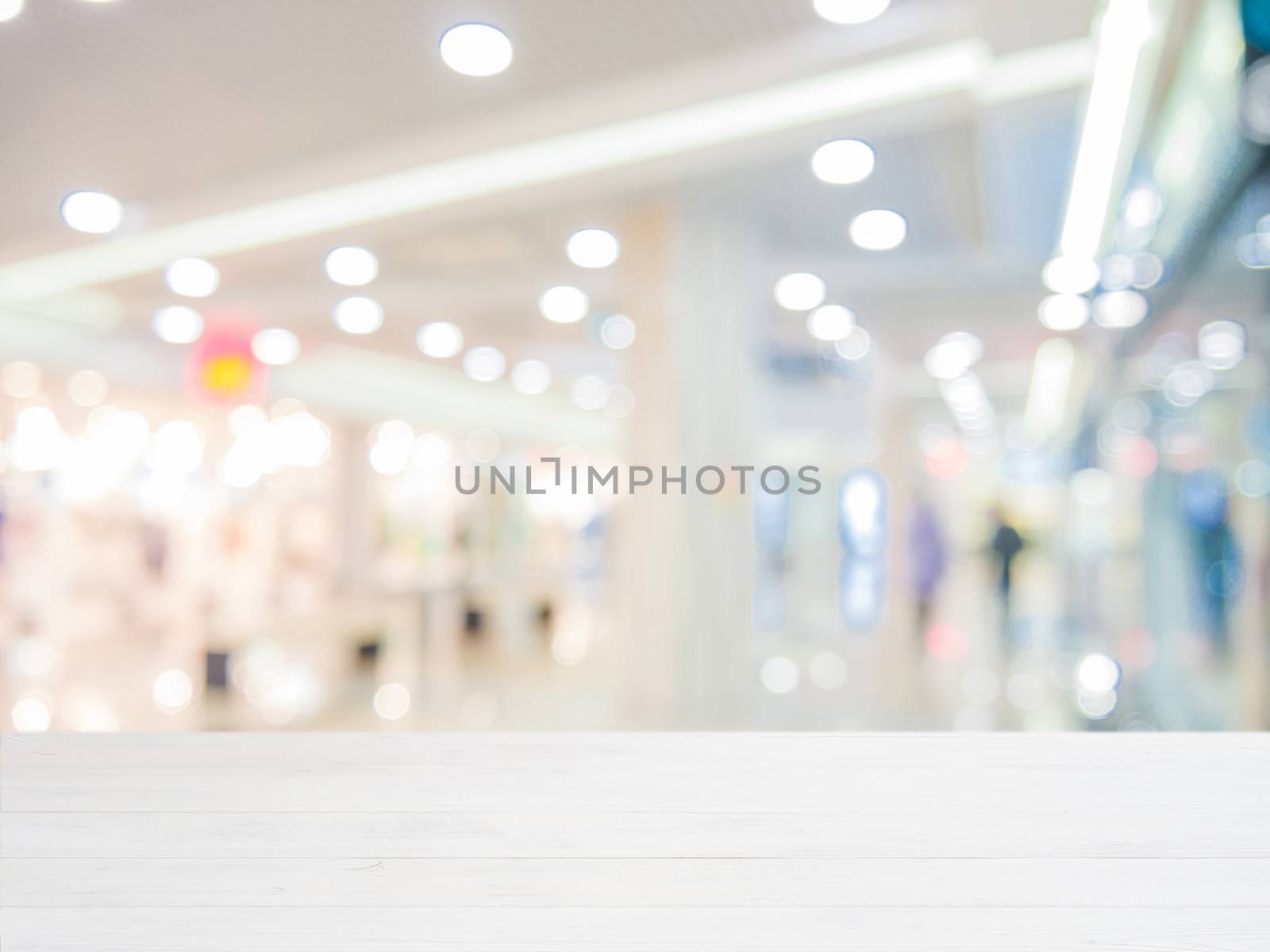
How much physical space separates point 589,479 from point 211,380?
2.10m

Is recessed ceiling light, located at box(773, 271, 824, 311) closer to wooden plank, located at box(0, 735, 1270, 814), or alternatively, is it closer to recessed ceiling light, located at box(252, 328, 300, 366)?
recessed ceiling light, located at box(252, 328, 300, 366)

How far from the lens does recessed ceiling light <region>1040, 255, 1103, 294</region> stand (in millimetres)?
4938

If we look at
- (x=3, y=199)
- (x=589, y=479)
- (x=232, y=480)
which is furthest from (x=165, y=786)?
(x=232, y=480)

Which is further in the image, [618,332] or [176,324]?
[176,324]

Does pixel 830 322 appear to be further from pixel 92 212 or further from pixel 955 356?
pixel 92 212

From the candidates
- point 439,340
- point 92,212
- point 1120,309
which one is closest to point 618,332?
point 439,340

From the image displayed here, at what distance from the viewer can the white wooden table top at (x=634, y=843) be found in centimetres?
121

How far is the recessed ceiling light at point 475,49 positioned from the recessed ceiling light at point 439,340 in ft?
2.02

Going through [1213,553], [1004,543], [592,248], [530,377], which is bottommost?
[1213,553]

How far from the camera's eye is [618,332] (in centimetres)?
215

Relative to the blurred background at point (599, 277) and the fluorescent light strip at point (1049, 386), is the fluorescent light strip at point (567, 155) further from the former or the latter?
the fluorescent light strip at point (1049, 386)

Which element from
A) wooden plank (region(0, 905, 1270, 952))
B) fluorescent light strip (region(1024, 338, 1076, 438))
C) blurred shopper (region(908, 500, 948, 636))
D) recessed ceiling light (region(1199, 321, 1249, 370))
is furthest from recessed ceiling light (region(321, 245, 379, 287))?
blurred shopper (region(908, 500, 948, 636))

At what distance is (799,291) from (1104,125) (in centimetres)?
221

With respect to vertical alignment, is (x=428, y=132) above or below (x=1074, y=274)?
below
